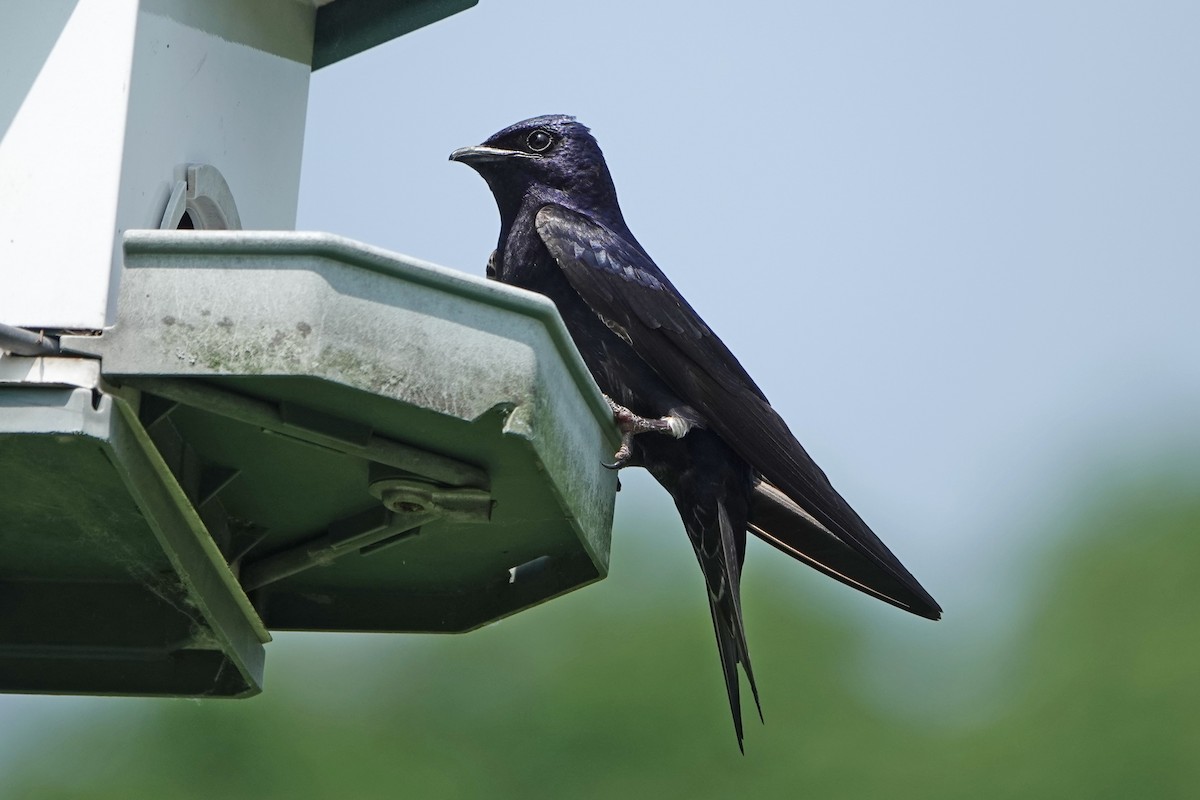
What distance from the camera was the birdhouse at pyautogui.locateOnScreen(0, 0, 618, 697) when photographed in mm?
2205

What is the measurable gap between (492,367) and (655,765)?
324 inches

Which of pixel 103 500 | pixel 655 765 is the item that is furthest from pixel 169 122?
pixel 655 765

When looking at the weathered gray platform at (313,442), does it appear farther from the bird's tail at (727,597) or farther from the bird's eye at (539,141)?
the bird's eye at (539,141)

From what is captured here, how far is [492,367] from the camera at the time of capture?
2.30 meters

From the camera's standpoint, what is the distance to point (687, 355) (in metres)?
3.76

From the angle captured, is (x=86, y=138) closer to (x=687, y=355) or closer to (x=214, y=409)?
(x=214, y=409)

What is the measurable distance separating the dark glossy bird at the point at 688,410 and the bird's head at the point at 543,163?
0.75 ft

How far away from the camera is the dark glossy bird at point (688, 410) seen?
3635 millimetres

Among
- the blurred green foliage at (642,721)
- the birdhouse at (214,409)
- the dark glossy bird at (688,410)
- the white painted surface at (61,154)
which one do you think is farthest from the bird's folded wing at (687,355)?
the blurred green foliage at (642,721)

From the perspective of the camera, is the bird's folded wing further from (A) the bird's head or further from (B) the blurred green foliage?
(B) the blurred green foliage

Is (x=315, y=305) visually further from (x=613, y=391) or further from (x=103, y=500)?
(x=613, y=391)

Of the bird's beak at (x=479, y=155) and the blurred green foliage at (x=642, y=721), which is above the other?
the bird's beak at (x=479, y=155)

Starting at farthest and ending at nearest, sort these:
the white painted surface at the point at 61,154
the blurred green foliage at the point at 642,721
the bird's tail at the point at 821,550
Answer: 1. the blurred green foliage at the point at 642,721
2. the bird's tail at the point at 821,550
3. the white painted surface at the point at 61,154

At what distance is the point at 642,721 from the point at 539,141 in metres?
6.82
